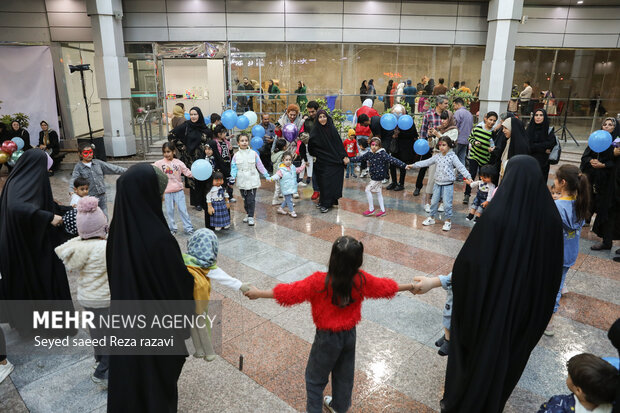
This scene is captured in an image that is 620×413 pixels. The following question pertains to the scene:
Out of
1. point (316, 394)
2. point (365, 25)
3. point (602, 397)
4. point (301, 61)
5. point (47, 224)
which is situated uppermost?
point (365, 25)

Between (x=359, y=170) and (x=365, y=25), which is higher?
(x=365, y=25)

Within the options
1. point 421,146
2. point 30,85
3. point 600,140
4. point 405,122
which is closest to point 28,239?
point 421,146

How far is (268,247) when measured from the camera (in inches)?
261

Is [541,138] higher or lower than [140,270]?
higher

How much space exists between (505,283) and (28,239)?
4170 millimetres

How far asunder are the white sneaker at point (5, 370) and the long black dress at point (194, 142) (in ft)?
14.4

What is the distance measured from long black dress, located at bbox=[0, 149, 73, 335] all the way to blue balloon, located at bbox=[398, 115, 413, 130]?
23.1 ft

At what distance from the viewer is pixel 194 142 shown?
8.01 metres

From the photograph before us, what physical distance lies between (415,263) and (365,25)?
1222 centimetres

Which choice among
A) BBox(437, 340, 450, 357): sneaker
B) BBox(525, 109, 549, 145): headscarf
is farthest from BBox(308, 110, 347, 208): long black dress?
BBox(437, 340, 450, 357): sneaker

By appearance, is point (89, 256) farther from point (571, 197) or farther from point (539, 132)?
point (539, 132)

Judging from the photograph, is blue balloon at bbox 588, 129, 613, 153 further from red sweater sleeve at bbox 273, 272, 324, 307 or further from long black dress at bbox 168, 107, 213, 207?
long black dress at bbox 168, 107, 213, 207

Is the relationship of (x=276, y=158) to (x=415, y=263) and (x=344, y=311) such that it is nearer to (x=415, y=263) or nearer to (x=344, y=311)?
(x=415, y=263)

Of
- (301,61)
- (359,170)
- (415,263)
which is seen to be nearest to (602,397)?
(415,263)
